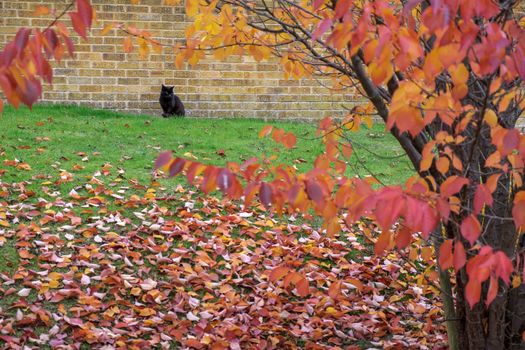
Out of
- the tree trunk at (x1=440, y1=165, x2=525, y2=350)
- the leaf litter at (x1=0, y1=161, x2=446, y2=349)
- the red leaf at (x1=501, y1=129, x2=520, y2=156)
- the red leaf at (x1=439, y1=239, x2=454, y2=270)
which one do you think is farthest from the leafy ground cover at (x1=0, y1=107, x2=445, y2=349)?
the red leaf at (x1=501, y1=129, x2=520, y2=156)

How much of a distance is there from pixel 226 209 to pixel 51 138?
304 cm

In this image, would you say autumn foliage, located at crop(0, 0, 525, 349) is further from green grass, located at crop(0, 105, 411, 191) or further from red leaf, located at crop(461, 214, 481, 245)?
green grass, located at crop(0, 105, 411, 191)

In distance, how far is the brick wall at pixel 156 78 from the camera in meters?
10.5

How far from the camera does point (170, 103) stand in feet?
33.6

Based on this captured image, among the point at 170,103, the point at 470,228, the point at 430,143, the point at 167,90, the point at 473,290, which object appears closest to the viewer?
the point at 473,290

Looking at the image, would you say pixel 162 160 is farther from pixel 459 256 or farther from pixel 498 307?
pixel 498 307

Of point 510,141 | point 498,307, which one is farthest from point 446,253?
point 498,307

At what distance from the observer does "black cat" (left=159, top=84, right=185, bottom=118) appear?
33.3ft

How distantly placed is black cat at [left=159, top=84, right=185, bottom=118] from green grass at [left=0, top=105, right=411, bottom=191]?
23cm

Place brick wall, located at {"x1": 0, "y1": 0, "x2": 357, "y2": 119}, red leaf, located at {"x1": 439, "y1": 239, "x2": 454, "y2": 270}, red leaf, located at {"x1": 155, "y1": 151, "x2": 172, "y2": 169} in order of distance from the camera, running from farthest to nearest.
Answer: brick wall, located at {"x1": 0, "y1": 0, "x2": 357, "y2": 119} < red leaf, located at {"x1": 439, "y1": 239, "x2": 454, "y2": 270} < red leaf, located at {"x1": 155, "y1": 151, "x2": 172, "y2": 169}

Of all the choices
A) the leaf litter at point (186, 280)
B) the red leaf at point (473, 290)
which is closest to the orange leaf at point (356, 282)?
the leaf litter at point (186, 280)

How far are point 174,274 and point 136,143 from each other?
3.64 meters

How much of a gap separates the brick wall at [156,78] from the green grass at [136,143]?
424 mm

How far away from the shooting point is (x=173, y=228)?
5.78 meters
